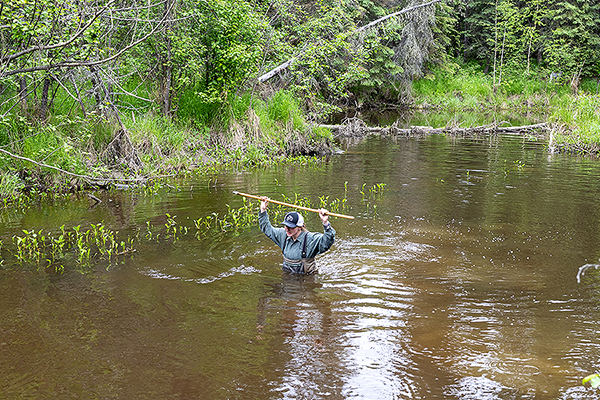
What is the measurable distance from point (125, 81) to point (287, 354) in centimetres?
1285

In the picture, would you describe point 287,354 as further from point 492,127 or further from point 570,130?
point 492,127

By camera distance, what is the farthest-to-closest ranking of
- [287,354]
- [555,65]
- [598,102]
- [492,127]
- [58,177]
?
1. [555,65]
2. [492,127]
3. [598,102]
4. [58,177]
5. [287,354]

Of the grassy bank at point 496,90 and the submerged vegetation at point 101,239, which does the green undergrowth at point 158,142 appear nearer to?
the submerged vegetation at point 101,239

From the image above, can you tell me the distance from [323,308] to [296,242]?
1417mm

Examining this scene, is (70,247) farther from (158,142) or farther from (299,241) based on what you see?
(158,142)

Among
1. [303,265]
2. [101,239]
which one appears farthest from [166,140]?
[303,265]

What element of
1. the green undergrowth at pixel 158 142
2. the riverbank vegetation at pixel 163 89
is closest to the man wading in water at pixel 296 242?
the riverbank vegetation at pixel 163 89

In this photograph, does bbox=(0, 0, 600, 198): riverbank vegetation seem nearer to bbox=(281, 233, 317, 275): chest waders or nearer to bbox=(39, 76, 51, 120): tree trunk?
bbox=(39, 76, 51, 120): tree trunk

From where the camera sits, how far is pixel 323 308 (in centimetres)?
652

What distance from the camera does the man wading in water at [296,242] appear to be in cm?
746

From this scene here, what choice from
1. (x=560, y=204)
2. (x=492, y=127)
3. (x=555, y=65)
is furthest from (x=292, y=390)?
(x=555, y=65)

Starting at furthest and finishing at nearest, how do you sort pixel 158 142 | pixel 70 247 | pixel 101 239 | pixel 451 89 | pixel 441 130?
pixel 451 89 < pixel 441 130 < pixel 158 142 < pixel 101 239 < pixel 70 247

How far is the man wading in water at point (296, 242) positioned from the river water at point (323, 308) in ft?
0.62

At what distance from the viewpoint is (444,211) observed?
11.4 metres
